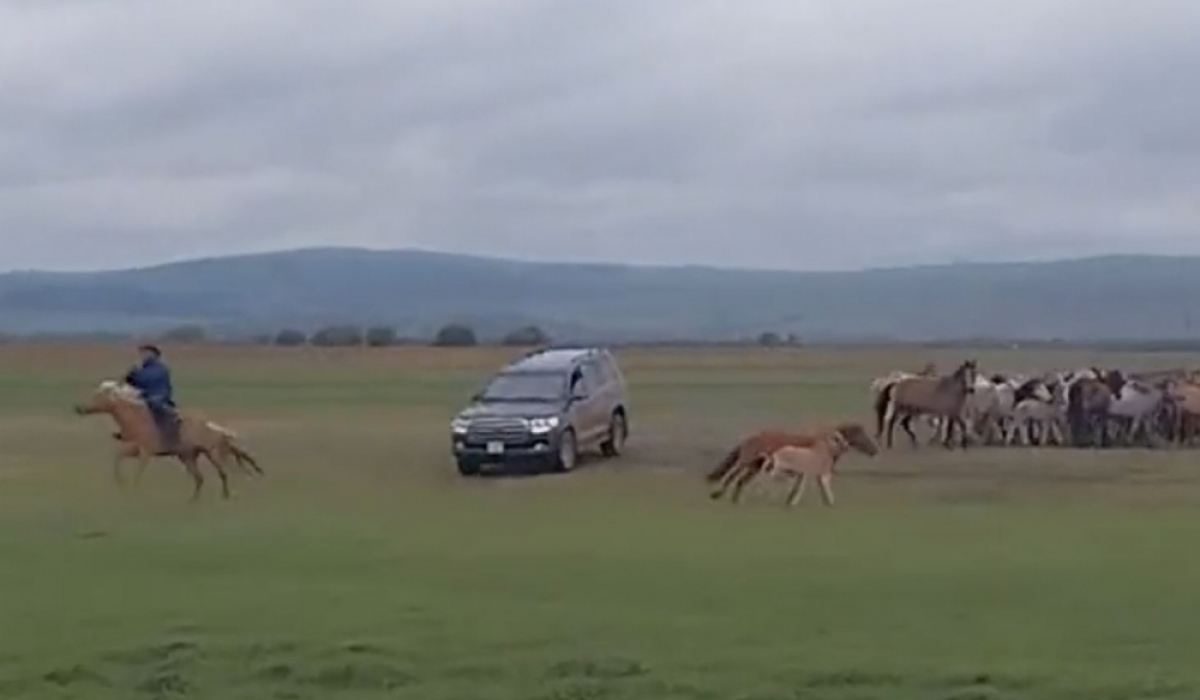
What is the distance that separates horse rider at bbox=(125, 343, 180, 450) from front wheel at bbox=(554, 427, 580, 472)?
667 cm

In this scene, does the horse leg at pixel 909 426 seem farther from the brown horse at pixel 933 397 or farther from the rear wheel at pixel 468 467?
the rear wheel at pixel 468 467

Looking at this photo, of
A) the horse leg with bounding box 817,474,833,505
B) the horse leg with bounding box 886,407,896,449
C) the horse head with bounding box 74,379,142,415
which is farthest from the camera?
the horse leg with bounding box 886,407,896,449

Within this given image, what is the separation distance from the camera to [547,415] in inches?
1503

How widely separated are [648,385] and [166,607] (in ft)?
213

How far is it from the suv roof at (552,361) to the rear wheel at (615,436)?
120 cm

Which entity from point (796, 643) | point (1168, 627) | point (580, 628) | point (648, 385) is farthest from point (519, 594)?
point (648, 385)

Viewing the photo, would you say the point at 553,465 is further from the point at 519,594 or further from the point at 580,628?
the point at 580,628

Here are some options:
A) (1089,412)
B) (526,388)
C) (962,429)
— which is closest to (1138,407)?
(1089,412)

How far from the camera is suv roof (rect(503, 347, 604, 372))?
40.3 meters

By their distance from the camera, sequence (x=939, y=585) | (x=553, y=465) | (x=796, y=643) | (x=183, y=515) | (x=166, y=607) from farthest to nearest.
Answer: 1. (x=553, y=465)
2. (x=183, y=515)
3. (x=939, y=585)
4. (x=166, y=607)
5. (x=796, y=643)

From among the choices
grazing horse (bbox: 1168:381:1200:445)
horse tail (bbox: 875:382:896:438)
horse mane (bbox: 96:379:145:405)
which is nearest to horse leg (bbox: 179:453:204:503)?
horse mane (bbox: 96:379:145:405)

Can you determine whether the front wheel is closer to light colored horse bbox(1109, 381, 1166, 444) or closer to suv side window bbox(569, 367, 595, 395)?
suv side window bbox(569, 367, 595, 395)

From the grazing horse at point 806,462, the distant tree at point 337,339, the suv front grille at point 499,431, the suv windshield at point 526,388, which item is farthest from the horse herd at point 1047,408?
the distant tree at point 337,339

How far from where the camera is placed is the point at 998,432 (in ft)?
144
